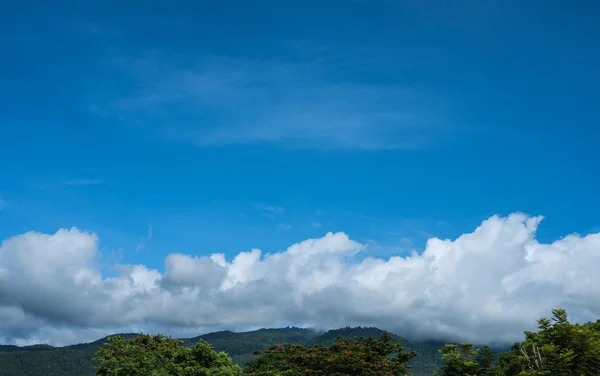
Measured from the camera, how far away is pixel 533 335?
154 feet

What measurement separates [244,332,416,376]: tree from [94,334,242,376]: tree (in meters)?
4.21

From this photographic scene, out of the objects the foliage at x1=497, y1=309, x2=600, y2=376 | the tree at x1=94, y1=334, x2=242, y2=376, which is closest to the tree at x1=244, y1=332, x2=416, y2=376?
the tree at x1=94, y1=334, x2=242, y2=376

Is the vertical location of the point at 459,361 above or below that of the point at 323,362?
below

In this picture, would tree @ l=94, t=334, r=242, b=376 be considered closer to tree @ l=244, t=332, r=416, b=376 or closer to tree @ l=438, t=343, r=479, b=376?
tree @ l=244, t=332, r=416, b=376

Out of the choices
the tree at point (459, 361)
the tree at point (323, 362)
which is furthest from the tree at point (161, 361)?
the tree at point (459, 361)

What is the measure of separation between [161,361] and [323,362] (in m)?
17.1

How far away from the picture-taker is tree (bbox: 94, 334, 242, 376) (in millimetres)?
51781

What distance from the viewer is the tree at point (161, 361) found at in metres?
51.8

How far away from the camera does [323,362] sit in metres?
59.4

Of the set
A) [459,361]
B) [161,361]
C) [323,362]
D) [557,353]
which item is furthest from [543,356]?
[161,361]

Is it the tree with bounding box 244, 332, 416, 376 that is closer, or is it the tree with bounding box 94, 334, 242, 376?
the tree with bounding box 94, 334, 242, 376

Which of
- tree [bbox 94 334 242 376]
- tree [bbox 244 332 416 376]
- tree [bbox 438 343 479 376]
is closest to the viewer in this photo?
tree [bbox 438 343 479 376]

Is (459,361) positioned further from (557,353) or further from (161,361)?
(161,361)

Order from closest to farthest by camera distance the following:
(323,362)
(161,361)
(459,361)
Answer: (459,361) → (161,361) → (323,362)
